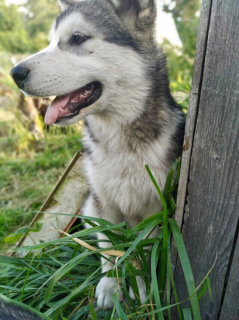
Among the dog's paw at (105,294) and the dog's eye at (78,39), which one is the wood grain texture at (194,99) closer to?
the dog's paw at (105,294)

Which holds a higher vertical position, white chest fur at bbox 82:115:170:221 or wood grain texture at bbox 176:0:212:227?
wood grain texture at bbox 176:0:212:227

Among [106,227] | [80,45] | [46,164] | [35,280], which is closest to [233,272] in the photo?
[106,227]

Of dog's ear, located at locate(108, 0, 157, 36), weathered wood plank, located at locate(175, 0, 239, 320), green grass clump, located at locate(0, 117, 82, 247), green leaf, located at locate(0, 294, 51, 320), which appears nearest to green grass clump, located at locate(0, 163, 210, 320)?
weathered wood plank, located at locate(175, 0, 239, 320)

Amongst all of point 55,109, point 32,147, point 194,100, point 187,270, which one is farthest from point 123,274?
point 32,147

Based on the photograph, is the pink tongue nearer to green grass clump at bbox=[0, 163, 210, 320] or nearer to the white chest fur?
the white chest fur

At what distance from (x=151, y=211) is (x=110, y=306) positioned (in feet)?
2.18

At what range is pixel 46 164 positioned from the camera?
4.68 meters

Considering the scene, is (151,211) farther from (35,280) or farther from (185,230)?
(35,280)

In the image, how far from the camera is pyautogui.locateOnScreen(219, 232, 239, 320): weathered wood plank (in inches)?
63.0

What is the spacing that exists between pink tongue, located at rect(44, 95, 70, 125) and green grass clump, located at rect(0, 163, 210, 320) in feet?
2.14

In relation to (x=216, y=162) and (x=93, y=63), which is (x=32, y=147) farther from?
(x=216, y=162)

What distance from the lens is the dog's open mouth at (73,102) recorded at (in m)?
2.12

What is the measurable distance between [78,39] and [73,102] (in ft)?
1.37

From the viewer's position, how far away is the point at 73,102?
85.0 inches
